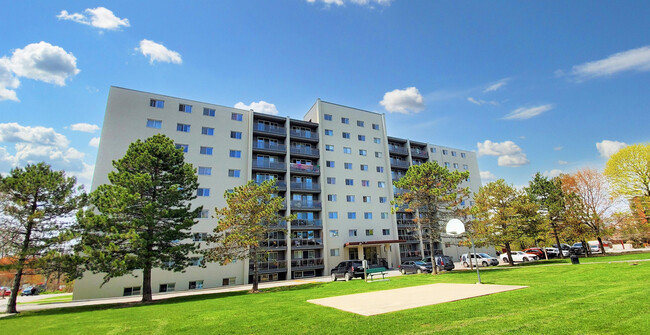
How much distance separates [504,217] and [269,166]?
88.8 feet

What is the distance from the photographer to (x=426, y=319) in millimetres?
7285

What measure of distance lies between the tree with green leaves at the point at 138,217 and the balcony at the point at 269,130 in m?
16.5

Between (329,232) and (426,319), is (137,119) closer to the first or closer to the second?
(329,232)

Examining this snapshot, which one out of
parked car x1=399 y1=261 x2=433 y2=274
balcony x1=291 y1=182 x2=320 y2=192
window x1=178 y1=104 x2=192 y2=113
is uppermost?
window x1=178 y1=104 x2=192 y2=113

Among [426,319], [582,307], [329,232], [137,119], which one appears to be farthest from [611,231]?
[137,119]

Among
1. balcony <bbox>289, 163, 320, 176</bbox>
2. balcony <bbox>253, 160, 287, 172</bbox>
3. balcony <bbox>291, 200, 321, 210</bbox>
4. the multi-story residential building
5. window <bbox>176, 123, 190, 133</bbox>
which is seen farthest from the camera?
balcony <bbox>289, 163, 320, 176</bbox>

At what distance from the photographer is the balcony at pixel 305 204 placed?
37469 millimetres

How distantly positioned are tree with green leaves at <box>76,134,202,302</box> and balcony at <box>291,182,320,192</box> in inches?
662

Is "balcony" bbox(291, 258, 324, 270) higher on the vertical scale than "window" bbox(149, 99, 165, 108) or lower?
lower

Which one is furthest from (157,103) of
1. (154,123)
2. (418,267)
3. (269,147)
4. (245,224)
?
(418,267)

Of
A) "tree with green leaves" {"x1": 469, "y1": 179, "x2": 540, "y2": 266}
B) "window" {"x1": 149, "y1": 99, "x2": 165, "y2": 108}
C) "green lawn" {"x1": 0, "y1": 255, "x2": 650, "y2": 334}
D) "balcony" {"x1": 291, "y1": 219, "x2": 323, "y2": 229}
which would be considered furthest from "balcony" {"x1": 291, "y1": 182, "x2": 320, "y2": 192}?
"green lawn" {"x1": 0, "y1": 255, "x2": 650, "y2": 334}

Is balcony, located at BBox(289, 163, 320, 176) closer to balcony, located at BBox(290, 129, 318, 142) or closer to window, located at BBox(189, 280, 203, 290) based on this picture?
balcony, located at BBox(290, 129, 318, 142)

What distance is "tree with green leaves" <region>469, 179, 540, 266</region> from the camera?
1182 inches

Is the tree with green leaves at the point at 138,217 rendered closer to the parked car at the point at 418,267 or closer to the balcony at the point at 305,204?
the balcony at the point at 305,204
